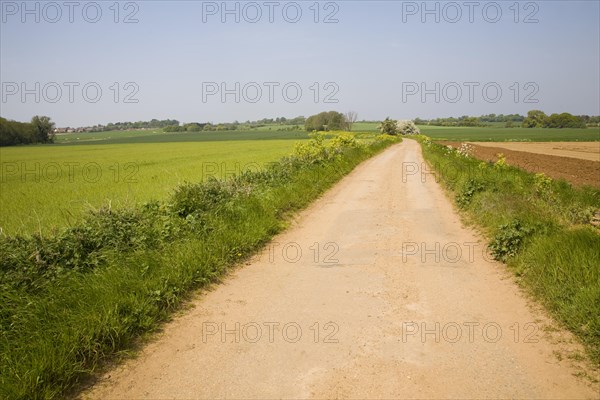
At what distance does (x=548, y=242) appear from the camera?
17.4 ft

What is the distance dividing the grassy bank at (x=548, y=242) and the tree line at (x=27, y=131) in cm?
9072

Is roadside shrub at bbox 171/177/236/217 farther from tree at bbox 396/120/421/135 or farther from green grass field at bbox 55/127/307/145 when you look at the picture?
tree at bbox 396/120/421/135

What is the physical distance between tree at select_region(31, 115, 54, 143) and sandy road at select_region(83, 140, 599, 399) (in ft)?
316

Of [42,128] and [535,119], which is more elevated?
[535,119]

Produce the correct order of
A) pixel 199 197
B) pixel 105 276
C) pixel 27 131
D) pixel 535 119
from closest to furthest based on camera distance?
pixel 105 276 < pixel 199 197 < pixel 27 131 < pixel 535 119

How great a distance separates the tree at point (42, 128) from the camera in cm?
8112

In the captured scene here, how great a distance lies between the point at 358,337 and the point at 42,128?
100.0 meters

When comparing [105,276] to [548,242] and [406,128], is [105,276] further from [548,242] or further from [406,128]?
[406,128]

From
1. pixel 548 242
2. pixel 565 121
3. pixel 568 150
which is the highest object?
pixel 565 121

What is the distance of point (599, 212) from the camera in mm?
9445

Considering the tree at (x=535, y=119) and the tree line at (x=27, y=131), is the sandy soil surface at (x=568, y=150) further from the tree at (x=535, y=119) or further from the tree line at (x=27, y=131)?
the tree at (x=535, y=119)

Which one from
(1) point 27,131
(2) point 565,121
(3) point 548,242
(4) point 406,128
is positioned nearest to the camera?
(3) point 548,242

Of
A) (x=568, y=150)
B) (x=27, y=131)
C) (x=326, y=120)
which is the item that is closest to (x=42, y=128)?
(x=27, y=131)

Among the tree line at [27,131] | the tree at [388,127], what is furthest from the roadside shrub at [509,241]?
the tree line at [27,131]
